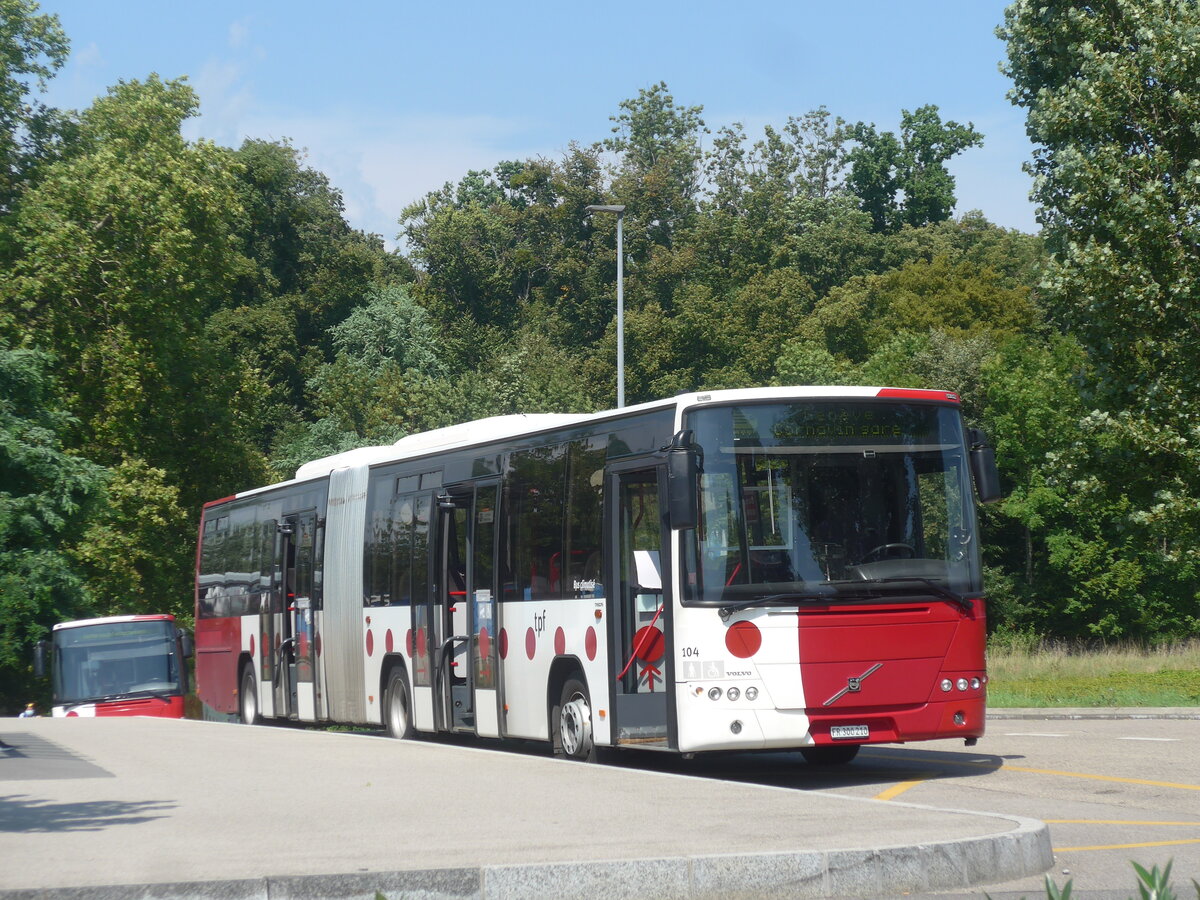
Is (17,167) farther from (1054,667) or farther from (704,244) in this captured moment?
(704,244)

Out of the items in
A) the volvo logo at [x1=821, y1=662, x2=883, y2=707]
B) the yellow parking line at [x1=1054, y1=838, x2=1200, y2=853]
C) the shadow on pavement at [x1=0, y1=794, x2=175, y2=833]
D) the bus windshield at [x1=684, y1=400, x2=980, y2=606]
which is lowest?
the yellow parking line at [x1=1054, y1=838, x2=1200, y2=853]

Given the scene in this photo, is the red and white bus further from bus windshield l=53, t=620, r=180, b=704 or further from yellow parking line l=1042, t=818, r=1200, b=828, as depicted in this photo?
yellow parking line l=1042, t=818, r=1200, b=828

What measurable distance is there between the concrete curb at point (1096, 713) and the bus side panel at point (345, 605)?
8.74m

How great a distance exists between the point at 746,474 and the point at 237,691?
1643 cm

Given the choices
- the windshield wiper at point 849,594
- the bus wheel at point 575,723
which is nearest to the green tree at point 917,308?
the bus wheel at point 575,723

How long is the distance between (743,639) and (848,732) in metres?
1.17

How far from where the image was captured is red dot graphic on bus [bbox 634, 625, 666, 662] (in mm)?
13617

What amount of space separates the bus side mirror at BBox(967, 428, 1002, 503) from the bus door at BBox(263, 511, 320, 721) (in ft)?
39.3

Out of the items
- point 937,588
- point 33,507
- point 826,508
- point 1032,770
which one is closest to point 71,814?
point 826,508

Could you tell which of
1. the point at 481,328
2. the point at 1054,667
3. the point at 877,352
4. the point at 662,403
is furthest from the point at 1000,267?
the point at 662,403

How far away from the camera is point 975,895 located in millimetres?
8078

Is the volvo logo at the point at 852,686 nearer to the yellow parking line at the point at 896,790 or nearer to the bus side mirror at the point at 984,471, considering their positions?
the yellow parking line at the point at 896,790

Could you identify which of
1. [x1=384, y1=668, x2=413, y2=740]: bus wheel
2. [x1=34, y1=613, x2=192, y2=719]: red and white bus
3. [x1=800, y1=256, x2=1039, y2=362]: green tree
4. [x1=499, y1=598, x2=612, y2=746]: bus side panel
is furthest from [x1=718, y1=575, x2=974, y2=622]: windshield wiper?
[x1=800, y1=256, x2=1039, y2=362]: green tree

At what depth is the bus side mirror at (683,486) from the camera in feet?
41.7
